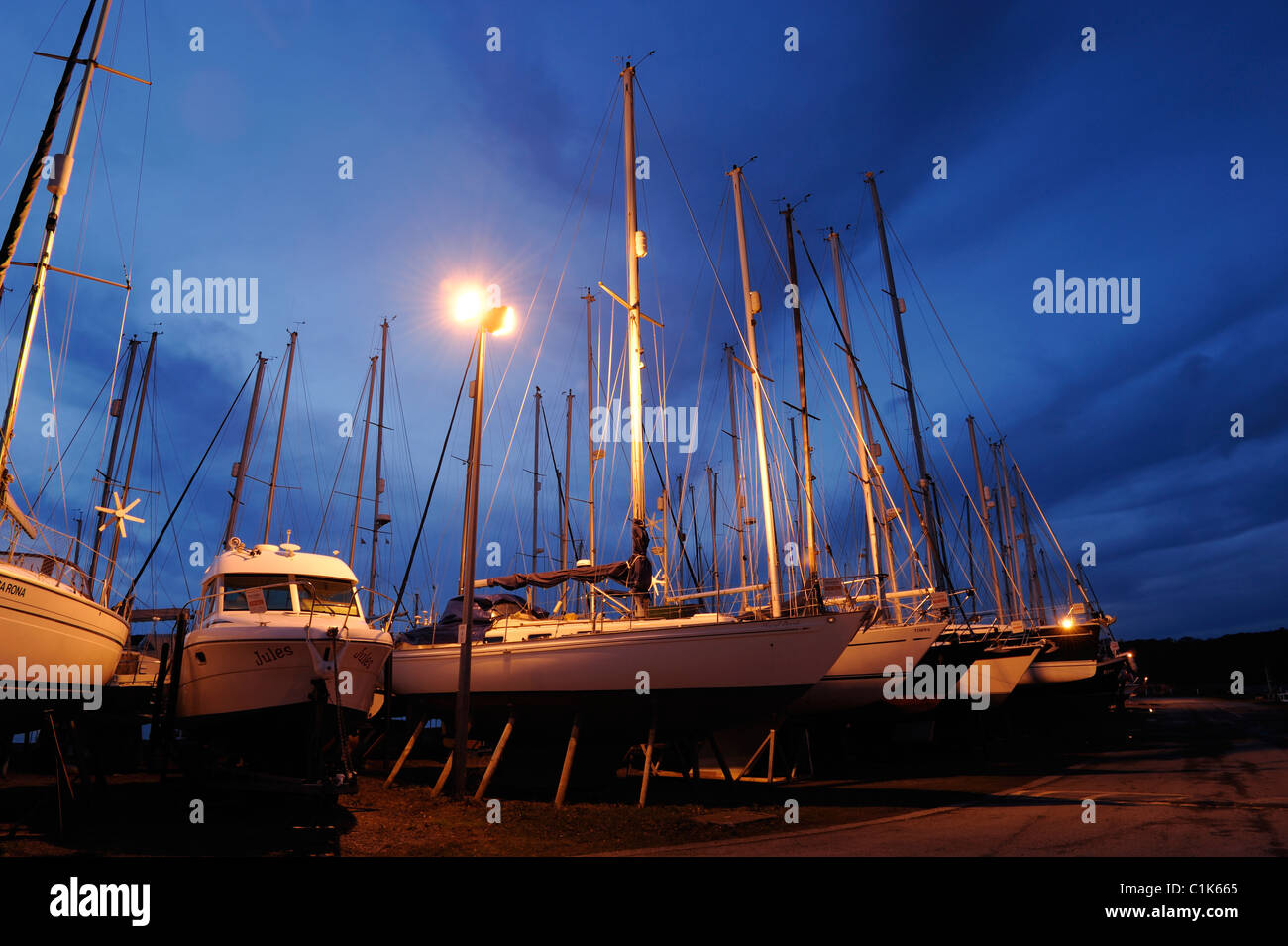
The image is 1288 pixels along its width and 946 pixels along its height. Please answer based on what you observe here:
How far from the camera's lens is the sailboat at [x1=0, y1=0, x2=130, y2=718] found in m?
8.62

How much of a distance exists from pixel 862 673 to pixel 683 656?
27.7ft

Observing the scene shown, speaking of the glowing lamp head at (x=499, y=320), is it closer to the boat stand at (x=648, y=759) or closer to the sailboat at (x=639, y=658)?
the sailboat at (x=639, y=658)

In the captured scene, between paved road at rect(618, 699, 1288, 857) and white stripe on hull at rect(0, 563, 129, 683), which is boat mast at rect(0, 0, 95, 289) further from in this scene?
paved road at rect(618, 699, 1288, 857)

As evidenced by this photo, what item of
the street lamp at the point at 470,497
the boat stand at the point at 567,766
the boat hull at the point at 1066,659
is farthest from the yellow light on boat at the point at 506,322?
the boat hull at the point at 1066,659

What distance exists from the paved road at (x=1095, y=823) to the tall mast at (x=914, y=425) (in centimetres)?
777

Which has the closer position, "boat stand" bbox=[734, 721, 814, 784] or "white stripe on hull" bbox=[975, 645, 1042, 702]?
"boat stand" bbox=[734, 721, 814, 784]

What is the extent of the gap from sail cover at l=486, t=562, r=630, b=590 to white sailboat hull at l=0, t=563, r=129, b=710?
269 inches

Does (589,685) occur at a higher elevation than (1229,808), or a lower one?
higher

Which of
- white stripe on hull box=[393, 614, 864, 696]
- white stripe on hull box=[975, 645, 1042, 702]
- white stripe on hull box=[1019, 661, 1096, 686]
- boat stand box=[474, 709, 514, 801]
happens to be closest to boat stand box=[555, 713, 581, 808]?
white stripe on hull box=[393, 614, 864, 696]

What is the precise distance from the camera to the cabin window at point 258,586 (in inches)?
488
